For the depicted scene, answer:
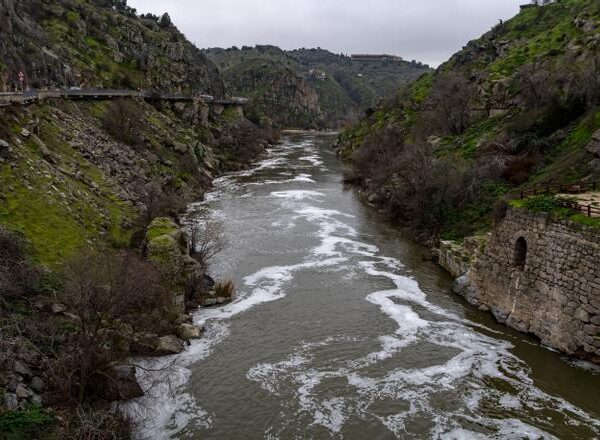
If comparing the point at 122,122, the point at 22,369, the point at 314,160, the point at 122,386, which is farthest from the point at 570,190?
the point at 314,160

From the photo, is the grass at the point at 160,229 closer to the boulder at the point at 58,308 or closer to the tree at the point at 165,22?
the boulder at the point at 58,308

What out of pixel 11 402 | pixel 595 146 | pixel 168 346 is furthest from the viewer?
pixel 595 146

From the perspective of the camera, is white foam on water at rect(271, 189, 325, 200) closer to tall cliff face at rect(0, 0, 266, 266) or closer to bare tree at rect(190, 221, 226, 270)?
tall cliff face at rect(0, 0, 266, 266)

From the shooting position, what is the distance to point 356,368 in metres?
22.1

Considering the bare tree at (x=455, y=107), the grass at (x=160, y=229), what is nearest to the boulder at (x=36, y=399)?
the grass at (x=160, y=229)

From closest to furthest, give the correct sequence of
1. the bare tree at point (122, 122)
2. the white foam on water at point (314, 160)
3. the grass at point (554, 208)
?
1. the grass at point (554, 208)
2. the bare tree at point (122, 122)
3. the white foam on water at point (314, 160)

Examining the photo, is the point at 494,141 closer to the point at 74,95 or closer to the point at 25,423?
the point at 25,423

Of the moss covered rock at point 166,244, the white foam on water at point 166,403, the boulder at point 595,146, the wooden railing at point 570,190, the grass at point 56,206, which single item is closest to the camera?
the white foam on water at point 166,403

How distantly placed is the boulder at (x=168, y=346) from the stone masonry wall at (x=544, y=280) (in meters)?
15.8

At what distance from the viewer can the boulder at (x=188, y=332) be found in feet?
79.4

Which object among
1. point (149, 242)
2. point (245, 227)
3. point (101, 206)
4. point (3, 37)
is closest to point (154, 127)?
point (3, 37)

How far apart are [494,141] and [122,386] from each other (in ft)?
124

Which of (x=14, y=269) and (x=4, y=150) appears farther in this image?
(x=4, y=150)

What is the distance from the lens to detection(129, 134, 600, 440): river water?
18250 mm
